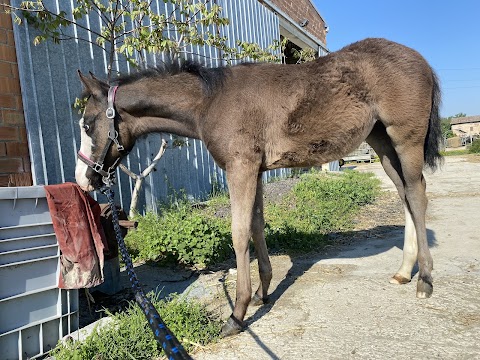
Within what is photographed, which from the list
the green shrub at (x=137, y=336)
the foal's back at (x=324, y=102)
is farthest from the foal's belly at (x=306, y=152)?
the green shrub at (x=137, y=336)

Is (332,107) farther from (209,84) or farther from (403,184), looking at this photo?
(403,184)

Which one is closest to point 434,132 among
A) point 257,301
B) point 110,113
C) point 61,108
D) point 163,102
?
point 257,301

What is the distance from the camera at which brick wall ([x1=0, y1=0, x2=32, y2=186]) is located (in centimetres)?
427

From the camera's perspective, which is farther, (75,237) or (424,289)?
(424,289)

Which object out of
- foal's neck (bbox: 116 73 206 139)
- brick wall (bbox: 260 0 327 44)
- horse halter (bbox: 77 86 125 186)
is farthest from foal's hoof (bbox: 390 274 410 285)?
brick wall (bbox: 260 0 327 44)

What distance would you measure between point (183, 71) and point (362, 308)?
2506 millimetres

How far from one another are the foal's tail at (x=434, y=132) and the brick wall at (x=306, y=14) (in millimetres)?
9667

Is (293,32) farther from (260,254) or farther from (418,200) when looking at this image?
(260,254)

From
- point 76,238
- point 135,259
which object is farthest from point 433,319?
point 135,259

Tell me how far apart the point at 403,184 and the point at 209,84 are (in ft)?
7.31

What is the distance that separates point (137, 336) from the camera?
2.60 metres

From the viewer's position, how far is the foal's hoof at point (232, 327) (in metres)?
2.79

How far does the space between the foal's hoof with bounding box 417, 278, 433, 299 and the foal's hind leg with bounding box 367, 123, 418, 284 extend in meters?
0.33

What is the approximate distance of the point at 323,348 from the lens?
8.30 ft
